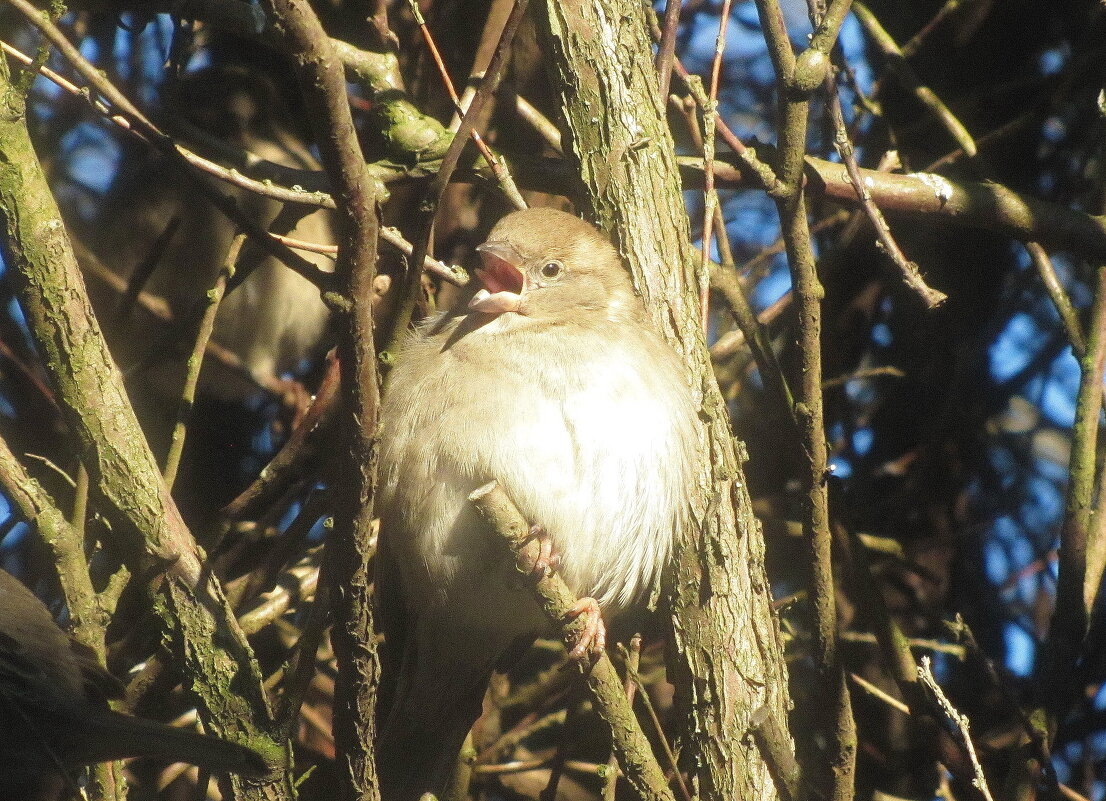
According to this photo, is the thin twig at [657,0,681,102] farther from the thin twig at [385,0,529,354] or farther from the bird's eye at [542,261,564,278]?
the thin twig at [385,0,529,354]

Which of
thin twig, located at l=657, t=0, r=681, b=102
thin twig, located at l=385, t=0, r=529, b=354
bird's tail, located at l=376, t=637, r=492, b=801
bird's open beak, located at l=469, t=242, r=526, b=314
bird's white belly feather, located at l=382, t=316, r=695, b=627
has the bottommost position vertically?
bird's tail, located at l=376, t=637, r=492, b=801

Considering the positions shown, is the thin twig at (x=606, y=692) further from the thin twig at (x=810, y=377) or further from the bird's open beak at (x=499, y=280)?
the bird's open beak at (x=499, y=280)

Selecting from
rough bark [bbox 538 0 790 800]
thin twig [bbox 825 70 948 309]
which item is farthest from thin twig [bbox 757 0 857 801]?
rough bark [bbox 538 0 790 800]

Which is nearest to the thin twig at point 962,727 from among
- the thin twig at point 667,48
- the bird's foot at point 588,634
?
the bird's foot at point 588,634

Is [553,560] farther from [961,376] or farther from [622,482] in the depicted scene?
[961,376]

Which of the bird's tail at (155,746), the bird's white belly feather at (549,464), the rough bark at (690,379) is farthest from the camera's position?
the bird's white belly feather at (549,464)

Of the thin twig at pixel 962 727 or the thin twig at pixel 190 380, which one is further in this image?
the thin twig at pixel 190 380

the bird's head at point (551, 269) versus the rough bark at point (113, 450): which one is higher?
the bird's head at point (551, 269)
